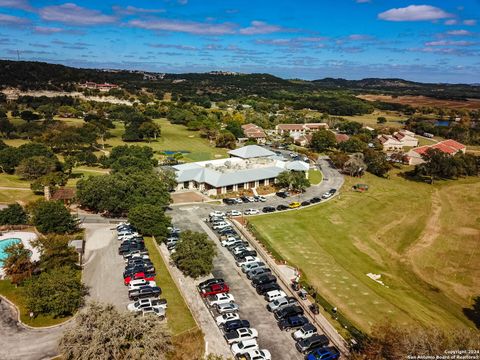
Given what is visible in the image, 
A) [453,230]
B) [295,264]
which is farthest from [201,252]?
[453,230]

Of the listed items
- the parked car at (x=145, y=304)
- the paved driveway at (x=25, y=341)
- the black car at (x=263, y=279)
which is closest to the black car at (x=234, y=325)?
the parked car at (x=145, y=304)

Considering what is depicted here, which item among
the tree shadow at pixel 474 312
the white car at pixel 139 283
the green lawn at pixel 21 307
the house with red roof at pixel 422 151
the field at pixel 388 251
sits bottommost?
the tree shadow at pixel 474 312

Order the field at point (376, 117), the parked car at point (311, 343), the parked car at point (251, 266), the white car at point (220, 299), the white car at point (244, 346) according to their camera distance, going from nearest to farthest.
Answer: the white car at point (244, 346) → the parked car at point (311, 343) → the white car at point (220, 299) → the parked car at point (251, 266) → the field at point (376, 117)

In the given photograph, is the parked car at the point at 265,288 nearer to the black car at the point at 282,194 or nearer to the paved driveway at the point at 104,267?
the paved driveway at the point at 104,267

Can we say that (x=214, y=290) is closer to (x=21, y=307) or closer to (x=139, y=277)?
(x=139, y=277)

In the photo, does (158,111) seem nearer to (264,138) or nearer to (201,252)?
(264,138)

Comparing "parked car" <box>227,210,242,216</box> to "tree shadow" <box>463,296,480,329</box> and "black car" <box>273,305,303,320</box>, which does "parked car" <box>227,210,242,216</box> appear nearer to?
"black car" <box>273,305,303,320</box>
